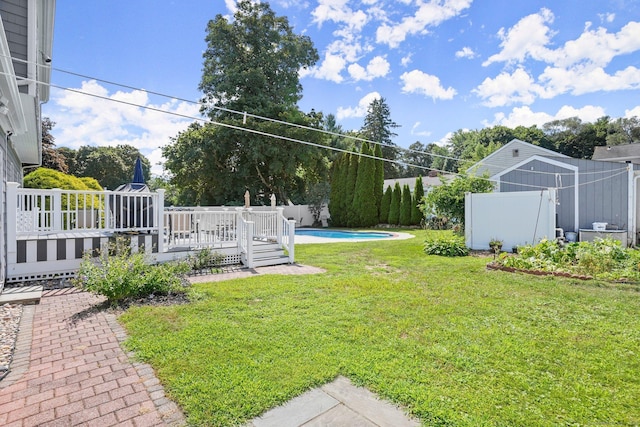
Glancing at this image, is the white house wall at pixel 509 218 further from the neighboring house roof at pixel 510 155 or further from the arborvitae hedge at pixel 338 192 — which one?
the arborvitae hedge at pixel 338 192

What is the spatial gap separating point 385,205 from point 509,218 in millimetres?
12336

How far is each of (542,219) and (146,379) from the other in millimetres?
10430

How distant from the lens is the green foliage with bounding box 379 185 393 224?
22.1 m

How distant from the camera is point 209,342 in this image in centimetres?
333

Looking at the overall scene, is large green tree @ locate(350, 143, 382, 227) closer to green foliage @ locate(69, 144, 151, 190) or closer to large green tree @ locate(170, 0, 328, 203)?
large green tree @ locate(170, 0, 328, 203)

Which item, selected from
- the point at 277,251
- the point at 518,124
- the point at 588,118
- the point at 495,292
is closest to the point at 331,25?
the point at 277,251

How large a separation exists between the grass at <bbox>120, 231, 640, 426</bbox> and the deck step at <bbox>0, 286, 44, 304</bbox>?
188 cm

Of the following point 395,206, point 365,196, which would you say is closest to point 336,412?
point 395,206

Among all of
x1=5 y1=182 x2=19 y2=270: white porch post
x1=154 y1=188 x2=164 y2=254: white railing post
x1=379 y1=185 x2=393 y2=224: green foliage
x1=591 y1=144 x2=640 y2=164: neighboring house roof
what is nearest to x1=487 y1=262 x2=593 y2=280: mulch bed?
x1=154 y1=188 x2=164 y2=254: white railing post

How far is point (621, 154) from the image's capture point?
26531mm

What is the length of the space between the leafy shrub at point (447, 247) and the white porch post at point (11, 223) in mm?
9631

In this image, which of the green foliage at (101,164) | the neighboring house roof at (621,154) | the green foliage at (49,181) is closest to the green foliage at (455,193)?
the green foliage at (49,181)

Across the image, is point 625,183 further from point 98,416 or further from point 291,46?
point 291,46

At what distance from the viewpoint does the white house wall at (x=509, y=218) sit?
9336mm
